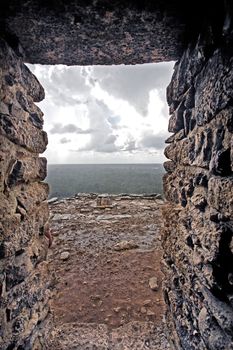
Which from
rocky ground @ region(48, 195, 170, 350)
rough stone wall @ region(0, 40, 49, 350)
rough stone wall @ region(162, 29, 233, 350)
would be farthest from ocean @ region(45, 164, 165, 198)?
rough stone wall @ region(162, 29, 233, 350)

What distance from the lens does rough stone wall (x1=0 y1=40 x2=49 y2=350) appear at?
1635mm

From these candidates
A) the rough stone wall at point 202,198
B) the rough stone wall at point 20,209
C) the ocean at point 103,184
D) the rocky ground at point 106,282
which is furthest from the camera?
the ocean at point 103,184

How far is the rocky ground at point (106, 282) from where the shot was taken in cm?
263

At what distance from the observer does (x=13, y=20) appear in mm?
1528

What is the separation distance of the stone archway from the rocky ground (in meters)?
0.57

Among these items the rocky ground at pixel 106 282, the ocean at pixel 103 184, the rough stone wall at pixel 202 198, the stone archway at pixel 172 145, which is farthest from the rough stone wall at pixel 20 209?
the ocean at pixel 103 184

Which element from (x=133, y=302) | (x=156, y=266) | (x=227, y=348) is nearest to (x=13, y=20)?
(x=227, y=348)

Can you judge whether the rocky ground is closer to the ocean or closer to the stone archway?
the stone archway

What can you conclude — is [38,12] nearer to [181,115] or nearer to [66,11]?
[66,11]

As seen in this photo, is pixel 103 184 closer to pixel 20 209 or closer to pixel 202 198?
pixel 20 209

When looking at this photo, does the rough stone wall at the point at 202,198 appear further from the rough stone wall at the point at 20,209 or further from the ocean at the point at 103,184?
the ocean at the point at 103,184

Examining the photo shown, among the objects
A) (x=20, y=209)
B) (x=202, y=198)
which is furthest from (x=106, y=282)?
(x=202, y=198)

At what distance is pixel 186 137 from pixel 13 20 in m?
1.49

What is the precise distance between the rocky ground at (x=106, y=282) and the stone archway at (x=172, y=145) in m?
0.57
